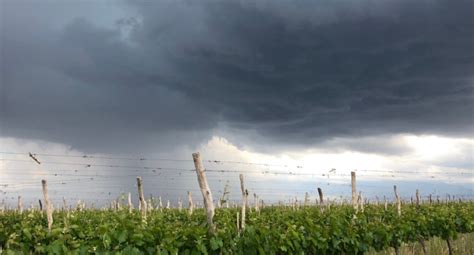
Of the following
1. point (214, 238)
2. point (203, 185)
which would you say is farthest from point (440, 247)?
point (214, 238)

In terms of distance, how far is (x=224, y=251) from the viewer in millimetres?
8516

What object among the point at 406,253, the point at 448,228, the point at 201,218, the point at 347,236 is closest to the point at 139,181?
the point at 201,218

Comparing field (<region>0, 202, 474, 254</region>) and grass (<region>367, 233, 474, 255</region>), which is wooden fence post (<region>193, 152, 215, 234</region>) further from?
grass (<region>367, 233, 474, 255</region>)

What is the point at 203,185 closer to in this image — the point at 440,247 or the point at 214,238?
the point at 214,238

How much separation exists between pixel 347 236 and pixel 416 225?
4.56 m

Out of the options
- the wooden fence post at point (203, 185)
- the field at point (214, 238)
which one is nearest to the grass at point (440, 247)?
the field at point (214, 238)

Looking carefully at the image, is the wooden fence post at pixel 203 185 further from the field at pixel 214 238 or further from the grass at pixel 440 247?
the grass at pixel 440 247

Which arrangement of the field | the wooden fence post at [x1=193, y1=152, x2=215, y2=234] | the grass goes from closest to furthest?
the field
the wooden fence post at [x1=193, y1=152, x2=215, y2=234]
the grass

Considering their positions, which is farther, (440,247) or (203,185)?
(440,247)

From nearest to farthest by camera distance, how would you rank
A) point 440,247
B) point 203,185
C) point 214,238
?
point 214,238 → point 203,185 → point 440,247

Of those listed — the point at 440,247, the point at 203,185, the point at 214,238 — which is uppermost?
the point at 203,185

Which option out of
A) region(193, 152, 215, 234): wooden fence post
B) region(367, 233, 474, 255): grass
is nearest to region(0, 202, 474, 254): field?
region(193, 152, 215, 234): wooden fence post

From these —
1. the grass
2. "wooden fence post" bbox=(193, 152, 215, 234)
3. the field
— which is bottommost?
the grass

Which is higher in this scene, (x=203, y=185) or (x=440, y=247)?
(x=203, y=185)
